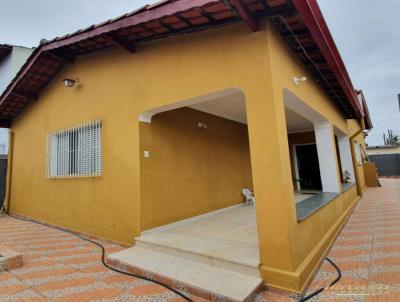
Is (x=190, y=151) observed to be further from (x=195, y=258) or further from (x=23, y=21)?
(x=23, y=21)

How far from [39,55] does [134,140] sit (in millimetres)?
4505

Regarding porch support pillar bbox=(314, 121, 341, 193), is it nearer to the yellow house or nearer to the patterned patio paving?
the yellow house

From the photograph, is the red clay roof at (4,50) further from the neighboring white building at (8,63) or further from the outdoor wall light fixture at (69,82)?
the outdoor wall light fixture at (69,82)

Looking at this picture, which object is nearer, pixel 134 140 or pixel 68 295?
pixel 68 295

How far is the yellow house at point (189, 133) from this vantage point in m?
3.80

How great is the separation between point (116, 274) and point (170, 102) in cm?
343

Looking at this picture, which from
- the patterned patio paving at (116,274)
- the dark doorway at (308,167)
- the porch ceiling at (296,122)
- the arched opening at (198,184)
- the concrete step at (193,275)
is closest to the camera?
the concrete step at (193,275)

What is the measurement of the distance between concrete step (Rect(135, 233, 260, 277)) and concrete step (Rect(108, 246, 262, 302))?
76mm

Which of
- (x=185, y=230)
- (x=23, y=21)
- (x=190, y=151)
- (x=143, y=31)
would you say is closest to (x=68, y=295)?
(x=185, y=230)

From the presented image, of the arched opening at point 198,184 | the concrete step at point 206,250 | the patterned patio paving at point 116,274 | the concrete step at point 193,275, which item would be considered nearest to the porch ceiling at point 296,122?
the arched opening at point 198,184

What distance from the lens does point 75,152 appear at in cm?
743

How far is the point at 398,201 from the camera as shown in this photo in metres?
10.5

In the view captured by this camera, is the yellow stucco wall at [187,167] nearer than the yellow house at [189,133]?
No

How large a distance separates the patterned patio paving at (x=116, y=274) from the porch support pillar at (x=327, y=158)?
1.34 meters
